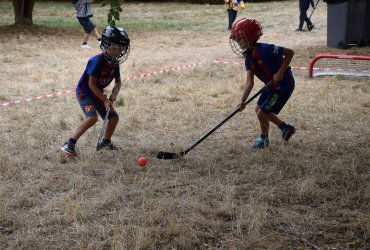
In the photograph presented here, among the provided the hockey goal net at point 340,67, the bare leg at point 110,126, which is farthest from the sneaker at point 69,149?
the hockey goal net at point 340,67

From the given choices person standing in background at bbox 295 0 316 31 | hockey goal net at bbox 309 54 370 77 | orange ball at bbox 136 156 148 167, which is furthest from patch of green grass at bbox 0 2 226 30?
orange ball at bbox 136 156 148 167

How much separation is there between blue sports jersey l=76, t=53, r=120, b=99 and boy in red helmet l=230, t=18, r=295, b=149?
122 cm

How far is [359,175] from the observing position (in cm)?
422

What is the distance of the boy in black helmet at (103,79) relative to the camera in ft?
15.0

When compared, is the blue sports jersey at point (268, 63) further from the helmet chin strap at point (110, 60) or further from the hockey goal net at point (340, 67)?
the hockey goal net at point (340, 67)

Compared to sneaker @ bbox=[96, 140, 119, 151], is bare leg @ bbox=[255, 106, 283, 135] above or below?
above

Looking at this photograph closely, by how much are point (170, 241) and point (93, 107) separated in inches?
85.7

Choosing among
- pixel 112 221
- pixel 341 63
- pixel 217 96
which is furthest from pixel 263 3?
pixel 112 221

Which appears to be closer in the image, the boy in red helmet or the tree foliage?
the tree foliage

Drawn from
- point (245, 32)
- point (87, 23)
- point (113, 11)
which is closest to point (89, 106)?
point (113, 11)

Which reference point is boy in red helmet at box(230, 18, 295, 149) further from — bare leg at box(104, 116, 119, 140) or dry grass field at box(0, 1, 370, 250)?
bare leg at box(104, 116, 119, 140)

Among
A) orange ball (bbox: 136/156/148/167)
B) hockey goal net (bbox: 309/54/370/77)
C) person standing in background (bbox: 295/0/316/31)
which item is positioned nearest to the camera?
orange ball (bbox: 136/156/148/167)

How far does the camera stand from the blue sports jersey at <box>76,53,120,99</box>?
15.5 ft

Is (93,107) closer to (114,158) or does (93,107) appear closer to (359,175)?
(114,158)
